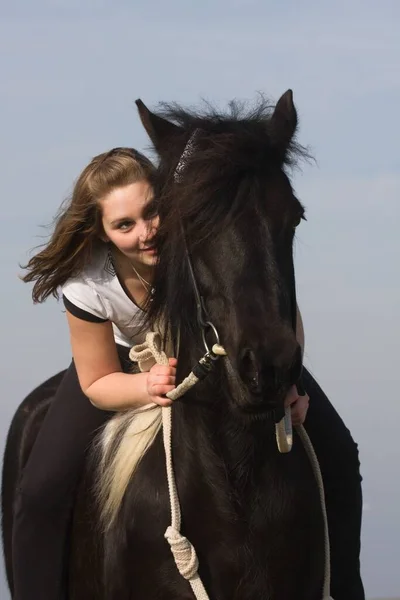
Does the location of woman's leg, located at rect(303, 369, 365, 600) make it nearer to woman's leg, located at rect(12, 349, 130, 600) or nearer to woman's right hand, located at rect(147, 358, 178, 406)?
woman's right hand, located at rect(147, 358, 178, 406)

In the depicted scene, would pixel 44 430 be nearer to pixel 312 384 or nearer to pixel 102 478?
pixel 102 478

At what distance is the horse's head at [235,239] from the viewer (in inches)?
215

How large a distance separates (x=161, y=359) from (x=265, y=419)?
28.9 inches

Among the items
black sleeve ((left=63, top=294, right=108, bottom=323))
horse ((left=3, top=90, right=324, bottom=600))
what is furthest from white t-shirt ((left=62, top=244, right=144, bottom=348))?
horse ((left=3, top=90, right=324, bottom=600))

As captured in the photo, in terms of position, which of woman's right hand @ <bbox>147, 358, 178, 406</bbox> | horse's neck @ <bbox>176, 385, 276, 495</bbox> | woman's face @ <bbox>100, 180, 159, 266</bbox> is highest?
woman's face @ <bbox>100, 180, 159, 266</bbox>

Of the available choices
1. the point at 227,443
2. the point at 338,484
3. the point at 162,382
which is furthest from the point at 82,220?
the point at 338,484

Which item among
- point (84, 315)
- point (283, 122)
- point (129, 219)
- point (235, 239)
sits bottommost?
point (84, 315)

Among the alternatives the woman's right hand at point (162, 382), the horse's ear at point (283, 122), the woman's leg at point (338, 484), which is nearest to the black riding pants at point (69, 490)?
the woman's leg at point (338, 484)

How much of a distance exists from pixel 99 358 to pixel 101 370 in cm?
6

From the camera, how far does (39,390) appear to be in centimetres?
857

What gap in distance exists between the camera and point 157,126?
6.27 meters

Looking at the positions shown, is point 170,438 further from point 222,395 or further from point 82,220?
point 82,220

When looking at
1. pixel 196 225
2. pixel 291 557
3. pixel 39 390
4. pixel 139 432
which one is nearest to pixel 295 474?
pixel 291 557

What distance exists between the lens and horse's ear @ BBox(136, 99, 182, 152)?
626 cm
